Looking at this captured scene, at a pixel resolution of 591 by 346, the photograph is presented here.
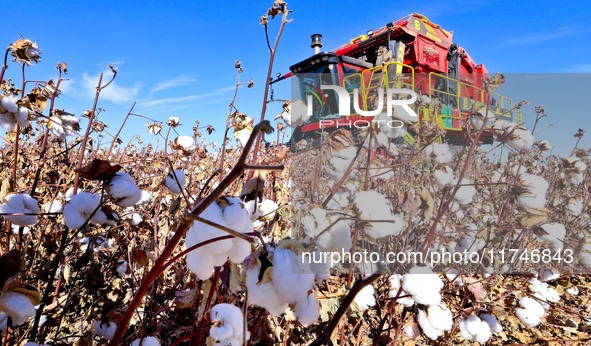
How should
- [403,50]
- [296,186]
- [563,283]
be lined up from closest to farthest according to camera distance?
[563,283] < [296,186] < [403,50]

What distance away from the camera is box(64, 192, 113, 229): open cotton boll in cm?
95

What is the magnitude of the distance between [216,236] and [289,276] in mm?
107

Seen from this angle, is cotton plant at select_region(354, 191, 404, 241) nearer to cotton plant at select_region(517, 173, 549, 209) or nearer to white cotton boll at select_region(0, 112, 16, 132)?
cotton plant at select_region(517, 173, 549, 209)

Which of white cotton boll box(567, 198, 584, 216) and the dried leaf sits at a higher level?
the dried leaf

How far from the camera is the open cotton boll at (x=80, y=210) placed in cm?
95

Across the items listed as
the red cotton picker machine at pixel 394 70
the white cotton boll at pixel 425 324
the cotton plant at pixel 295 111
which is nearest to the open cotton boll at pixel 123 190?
the white cotton boll at pixel 425 324

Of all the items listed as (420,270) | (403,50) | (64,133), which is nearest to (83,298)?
(64,133)

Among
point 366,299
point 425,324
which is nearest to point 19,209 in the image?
point 366,299

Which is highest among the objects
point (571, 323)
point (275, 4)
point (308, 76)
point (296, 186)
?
point (308, 76)

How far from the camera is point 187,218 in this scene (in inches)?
18.5

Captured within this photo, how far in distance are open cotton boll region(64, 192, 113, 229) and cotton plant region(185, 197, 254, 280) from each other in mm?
494

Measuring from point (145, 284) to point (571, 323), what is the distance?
2.29m

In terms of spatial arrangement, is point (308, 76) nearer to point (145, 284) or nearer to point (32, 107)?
point (32, 107)

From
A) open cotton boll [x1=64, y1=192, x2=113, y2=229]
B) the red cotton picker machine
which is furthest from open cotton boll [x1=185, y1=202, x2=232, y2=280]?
the red cotton picker machine
